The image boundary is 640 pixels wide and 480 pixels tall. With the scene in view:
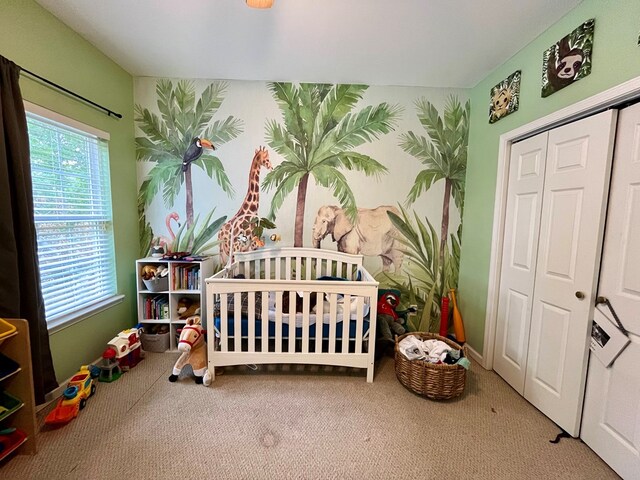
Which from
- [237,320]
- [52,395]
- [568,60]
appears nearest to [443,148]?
[568,60]

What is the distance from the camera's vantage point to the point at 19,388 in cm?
130

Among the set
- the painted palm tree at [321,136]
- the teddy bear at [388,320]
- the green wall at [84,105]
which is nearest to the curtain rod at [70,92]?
the green wall at [84,105]

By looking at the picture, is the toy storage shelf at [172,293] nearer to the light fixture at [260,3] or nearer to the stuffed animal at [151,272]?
the stuffed animal at [151,272]

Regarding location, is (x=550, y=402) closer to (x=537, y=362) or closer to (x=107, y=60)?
(x=537, y=362)

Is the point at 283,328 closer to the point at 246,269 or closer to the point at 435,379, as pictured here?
the point at 246,269

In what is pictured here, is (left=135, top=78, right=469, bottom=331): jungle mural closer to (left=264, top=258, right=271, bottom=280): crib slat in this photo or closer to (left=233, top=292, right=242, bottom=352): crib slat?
(left=264, top=258, right=271, bottom=280): crib slat

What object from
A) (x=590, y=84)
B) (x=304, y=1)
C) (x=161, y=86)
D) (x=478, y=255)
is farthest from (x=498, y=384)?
(x=161, y=86)

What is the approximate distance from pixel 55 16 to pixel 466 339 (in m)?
4.06

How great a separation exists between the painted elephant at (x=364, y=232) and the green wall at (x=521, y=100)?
69 centimetres

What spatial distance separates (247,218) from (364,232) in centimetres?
120

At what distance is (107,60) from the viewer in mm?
2131

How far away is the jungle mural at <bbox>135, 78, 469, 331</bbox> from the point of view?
2.48 meters

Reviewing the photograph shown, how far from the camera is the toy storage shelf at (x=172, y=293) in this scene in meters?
2.32

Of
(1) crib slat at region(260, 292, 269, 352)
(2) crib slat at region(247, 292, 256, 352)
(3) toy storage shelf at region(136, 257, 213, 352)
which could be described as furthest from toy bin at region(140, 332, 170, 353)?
(1) crib slat at region(260, 292, 269, 352)
